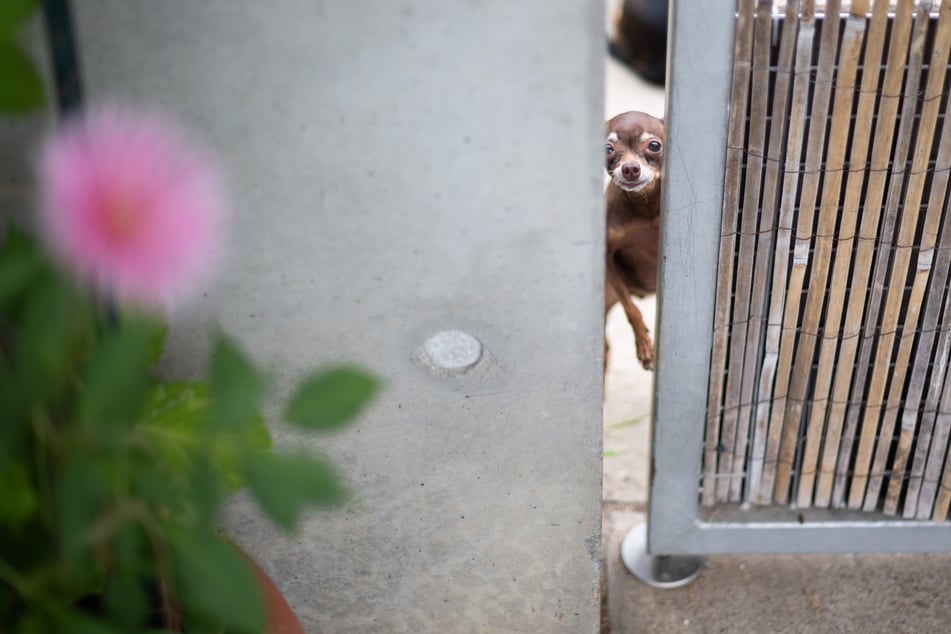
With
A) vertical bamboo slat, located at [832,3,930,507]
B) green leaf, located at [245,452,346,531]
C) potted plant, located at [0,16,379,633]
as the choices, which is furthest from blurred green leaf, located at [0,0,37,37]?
vertical bamboo slat, located at [832,3,930,507]

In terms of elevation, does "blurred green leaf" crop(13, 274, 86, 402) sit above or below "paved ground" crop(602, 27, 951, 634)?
above

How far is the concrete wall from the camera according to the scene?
1245mm

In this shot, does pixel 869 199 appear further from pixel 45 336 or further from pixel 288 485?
pixel 45 336

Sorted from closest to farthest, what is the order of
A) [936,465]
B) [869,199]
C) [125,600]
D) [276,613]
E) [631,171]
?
[125,600], [276,613], [869,199], [936,465], [631,171]

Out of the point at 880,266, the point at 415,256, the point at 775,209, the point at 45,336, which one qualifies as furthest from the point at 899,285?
the point at 45,336

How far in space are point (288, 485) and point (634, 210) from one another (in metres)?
1.46

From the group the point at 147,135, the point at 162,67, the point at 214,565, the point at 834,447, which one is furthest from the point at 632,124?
the point at 214,565

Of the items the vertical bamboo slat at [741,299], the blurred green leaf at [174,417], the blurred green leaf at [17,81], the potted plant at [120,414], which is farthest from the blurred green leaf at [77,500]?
the vertical bamboo slat at [741,299]

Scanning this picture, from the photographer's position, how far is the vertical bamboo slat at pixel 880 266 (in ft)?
4.95

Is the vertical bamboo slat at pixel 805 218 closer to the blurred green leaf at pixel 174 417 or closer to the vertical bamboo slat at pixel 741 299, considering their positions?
the vertical bamboo slat at pixel 741 299

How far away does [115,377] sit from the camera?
869 millimetres

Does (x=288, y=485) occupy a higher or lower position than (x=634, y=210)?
higher

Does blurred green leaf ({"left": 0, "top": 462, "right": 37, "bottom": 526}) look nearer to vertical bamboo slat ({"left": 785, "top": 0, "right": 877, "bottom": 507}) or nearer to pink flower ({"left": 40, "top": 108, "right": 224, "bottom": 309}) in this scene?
pink flower ({"left": 40, "top": 108, "right": 224, "bottom": 309})

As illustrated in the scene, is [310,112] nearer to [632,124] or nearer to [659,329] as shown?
[659,329]
